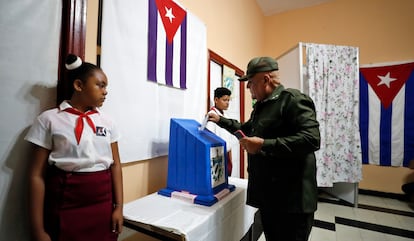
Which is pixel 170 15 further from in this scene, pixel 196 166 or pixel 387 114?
pixel 387 114

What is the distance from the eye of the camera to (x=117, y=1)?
107 centimetres

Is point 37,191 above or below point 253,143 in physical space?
below

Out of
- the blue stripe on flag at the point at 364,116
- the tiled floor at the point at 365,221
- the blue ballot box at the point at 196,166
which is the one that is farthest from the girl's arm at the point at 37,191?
the blue stripe on flag at the point at 364,116

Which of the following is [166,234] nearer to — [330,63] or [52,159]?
[52,159]

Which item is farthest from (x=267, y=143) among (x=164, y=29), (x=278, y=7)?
(x=278, y=7)

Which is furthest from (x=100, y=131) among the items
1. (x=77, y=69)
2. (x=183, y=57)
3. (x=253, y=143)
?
(x=183, y=57)

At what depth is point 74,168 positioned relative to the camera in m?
0.73

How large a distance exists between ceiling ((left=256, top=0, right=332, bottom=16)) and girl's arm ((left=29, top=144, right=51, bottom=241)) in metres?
3.71

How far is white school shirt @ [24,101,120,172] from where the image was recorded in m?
0.70

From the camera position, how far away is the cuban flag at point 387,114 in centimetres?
294

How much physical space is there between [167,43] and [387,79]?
337cm

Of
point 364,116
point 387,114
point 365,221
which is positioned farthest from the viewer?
point 364,116

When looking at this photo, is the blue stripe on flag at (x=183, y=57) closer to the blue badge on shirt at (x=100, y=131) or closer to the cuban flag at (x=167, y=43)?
the cuban flag at (x=167, y=43)

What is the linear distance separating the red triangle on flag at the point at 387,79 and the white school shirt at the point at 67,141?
3.80m
